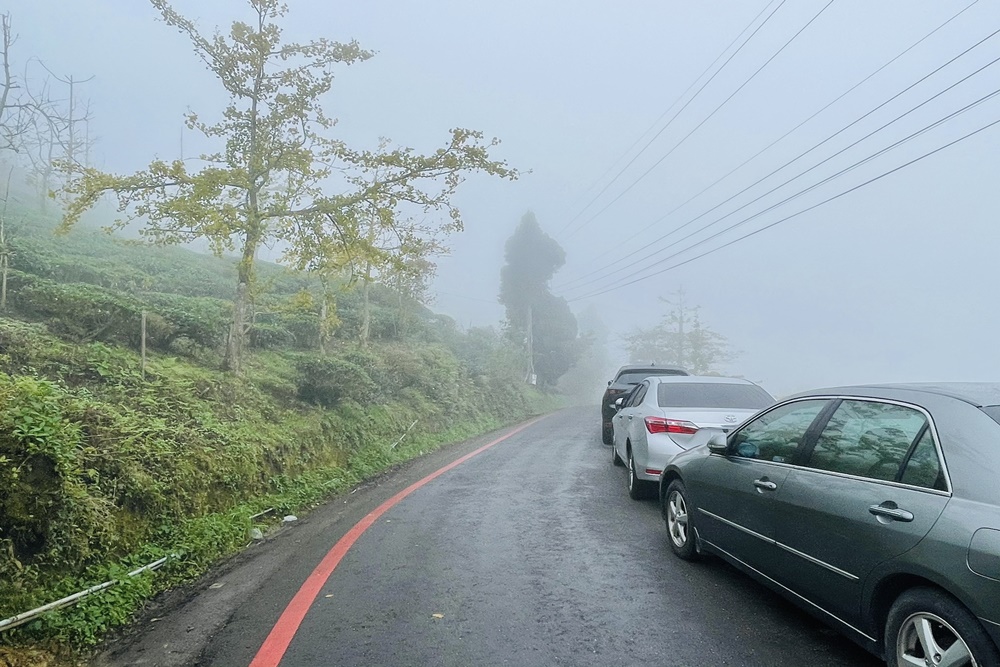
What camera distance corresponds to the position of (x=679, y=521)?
17.5 feet

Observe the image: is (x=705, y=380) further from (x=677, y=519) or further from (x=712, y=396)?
(x=677, y=519)

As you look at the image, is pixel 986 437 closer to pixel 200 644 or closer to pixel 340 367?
pixel 200 644

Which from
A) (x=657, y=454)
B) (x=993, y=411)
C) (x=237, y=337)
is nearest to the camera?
(x=993, y=411)

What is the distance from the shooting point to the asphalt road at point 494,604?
346 cm

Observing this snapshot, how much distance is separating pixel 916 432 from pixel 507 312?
4239 cm

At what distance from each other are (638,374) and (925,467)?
1038 cm

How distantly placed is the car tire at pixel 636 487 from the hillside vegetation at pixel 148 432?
402cm

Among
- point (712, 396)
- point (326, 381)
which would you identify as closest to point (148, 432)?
point (326, 381)

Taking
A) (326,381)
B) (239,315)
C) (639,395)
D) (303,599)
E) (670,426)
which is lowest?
(303,599)

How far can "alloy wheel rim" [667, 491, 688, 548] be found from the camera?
5223 millimetres

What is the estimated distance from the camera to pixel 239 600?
4.32 meters

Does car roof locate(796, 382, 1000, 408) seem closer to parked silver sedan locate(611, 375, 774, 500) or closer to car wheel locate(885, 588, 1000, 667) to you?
car wheel locate(885, 588, 1000, 667)

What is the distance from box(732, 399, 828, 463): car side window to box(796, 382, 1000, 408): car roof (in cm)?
22

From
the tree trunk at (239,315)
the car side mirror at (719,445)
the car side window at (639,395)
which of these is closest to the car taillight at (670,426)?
the car side window at (639,395)
